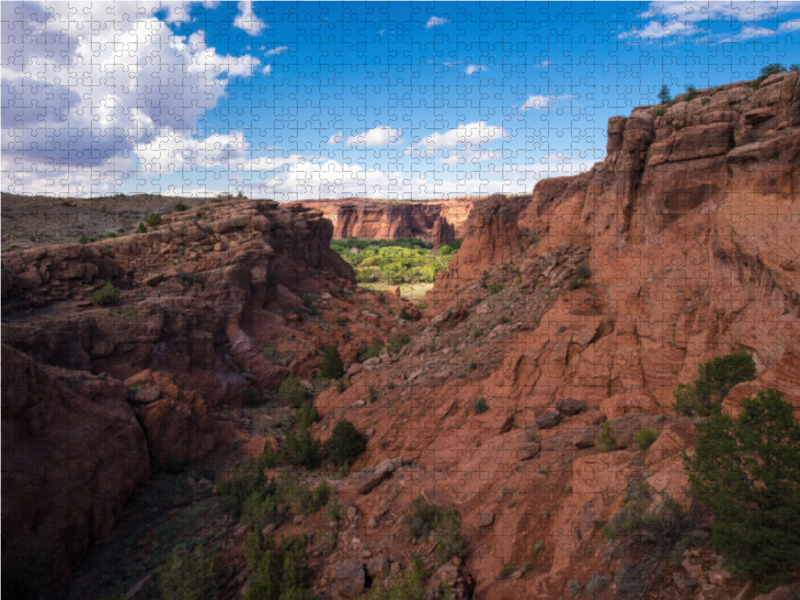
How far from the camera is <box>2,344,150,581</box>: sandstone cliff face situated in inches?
412

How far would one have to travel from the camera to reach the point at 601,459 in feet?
26.9

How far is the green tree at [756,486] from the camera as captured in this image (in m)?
4.68

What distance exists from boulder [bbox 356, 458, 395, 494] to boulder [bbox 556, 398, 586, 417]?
15.6 feet

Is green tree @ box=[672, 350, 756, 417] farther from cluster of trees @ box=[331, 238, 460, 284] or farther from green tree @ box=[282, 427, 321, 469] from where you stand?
cluster of trees @ box=[331, 238, 460, 284]

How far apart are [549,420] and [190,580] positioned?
854 centimetres

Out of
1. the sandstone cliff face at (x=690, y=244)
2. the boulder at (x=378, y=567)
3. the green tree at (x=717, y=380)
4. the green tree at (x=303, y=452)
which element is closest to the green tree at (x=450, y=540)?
the boulder at (x=378, y=567)

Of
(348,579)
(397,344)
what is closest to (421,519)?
(348,579)

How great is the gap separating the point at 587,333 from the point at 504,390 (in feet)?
9.91

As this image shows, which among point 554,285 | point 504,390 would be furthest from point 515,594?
point 554,285

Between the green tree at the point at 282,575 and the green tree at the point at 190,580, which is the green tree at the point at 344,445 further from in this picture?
the green tree at the point at 190,580

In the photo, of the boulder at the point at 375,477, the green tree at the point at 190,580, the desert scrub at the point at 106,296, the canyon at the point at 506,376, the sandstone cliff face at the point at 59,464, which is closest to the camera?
the canyon at the point at 506,376

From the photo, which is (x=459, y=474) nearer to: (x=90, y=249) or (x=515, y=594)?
(x=515, y=594)

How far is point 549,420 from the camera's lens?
11617 mm

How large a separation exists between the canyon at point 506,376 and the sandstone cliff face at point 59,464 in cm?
5
